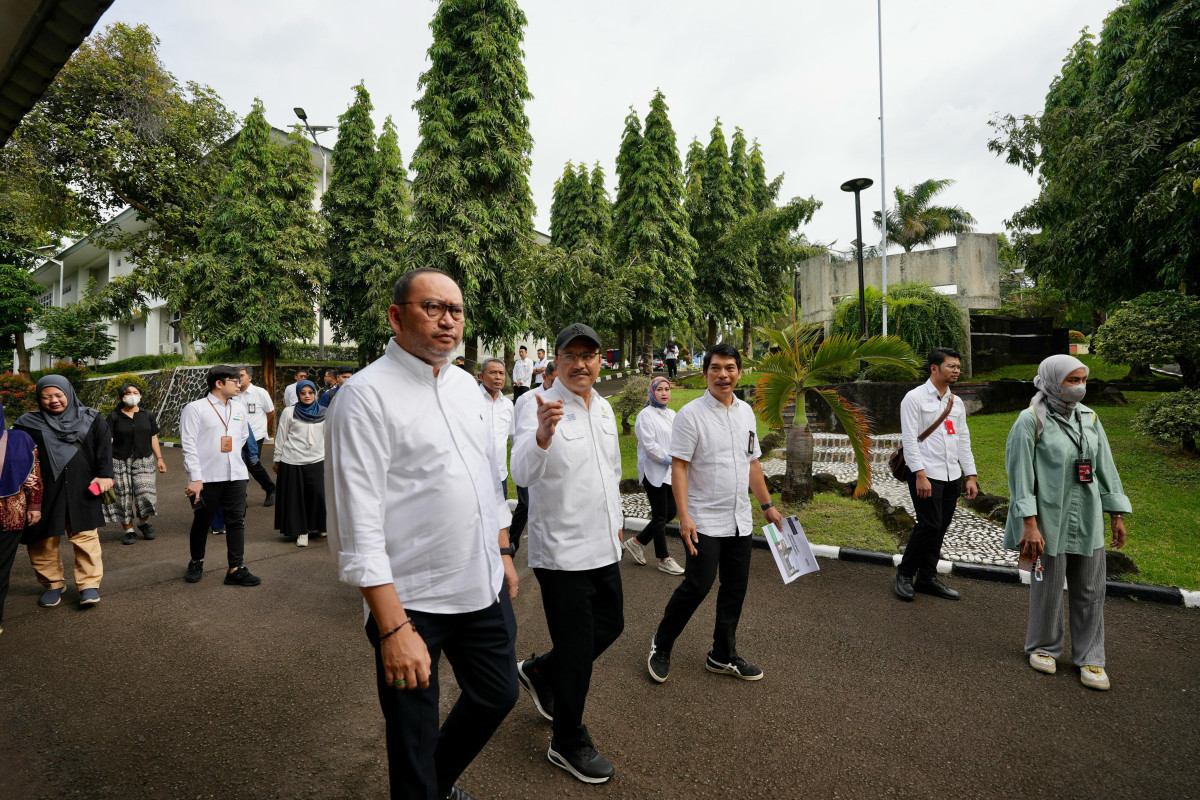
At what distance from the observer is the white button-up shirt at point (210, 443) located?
5633mm

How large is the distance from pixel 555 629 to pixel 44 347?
32676 millimetres

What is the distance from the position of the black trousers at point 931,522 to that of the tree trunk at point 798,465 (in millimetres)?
2478

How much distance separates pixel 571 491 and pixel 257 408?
8301 millimetres

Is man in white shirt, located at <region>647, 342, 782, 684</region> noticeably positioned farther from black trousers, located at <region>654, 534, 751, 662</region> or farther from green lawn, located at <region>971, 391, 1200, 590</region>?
green lawn, located at <region>971, 391, 1200, 590</region>

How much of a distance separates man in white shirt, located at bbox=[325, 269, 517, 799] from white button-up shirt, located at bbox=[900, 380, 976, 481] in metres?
4.20

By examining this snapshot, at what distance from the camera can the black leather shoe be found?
5.17m

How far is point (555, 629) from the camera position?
2850 mm

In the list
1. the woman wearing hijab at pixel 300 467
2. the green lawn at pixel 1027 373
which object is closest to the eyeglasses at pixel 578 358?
the woman wearing hijab at pixel 300 467

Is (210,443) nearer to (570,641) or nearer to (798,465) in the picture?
(570,641)

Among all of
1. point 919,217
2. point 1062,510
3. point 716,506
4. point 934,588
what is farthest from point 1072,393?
point 919,217

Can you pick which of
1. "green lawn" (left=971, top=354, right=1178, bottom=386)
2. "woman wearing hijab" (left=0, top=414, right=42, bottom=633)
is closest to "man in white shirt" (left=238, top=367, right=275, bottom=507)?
"woman wearing hijab" (left=0, top=414, right=42, bottom=633)

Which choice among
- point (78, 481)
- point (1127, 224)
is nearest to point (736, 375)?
point (78, 481)

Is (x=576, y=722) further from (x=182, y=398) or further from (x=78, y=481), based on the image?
(x=182, y=398)

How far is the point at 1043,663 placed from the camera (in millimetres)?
3889
